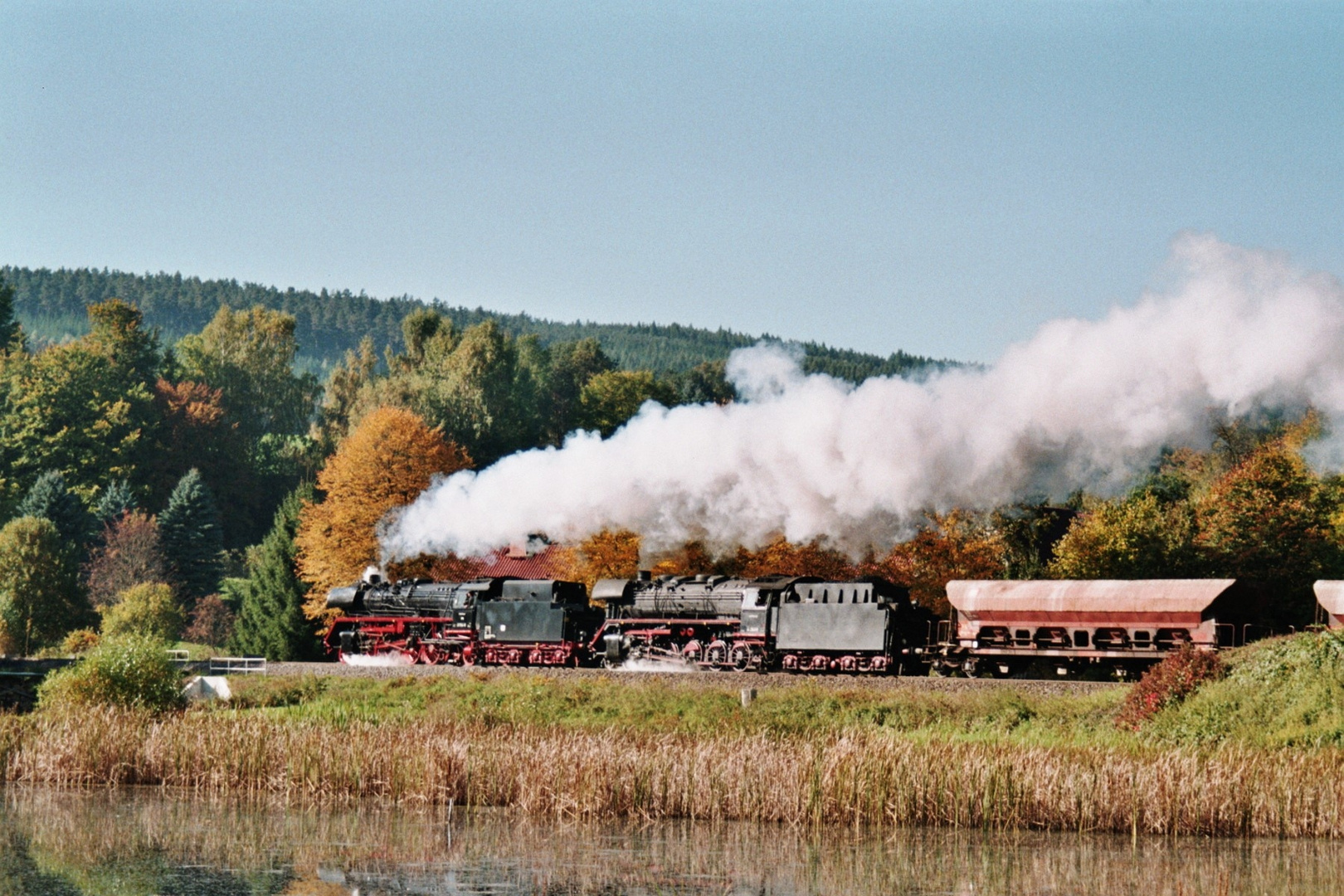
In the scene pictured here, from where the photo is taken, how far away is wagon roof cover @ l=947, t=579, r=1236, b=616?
3872 cm

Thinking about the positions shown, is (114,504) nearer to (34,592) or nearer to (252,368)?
(34,592)

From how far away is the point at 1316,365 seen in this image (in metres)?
31.4

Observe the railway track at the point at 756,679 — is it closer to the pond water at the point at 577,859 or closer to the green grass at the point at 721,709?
the green grass at the point at 721,709

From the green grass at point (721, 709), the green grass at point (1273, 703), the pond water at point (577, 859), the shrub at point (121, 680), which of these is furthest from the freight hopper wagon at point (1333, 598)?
the shrub at point (121, 680)

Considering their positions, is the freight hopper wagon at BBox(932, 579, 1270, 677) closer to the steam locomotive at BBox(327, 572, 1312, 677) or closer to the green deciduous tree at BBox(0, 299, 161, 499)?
the steam locomotive at BBox(327, 572, 1312, 677)

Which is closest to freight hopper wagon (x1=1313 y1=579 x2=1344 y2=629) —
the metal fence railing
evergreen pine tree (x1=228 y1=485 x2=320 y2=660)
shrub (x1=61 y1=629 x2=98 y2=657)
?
the metal fence railing

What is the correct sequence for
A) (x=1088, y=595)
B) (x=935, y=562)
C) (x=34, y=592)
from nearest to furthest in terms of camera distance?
(x=1088, y=595), (x=935, y=562), (x=34, y=592)

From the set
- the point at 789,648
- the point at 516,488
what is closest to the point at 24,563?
the point at 516,488

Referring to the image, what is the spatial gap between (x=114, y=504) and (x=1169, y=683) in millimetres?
81726

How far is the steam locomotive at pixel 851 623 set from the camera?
39.3m

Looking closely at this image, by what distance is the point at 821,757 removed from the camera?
27281 millimetres

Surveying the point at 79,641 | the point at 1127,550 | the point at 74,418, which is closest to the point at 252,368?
the point at 74,418

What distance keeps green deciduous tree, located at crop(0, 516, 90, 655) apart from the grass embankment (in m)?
36.9

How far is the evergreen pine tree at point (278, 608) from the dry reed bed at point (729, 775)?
3392 cm
